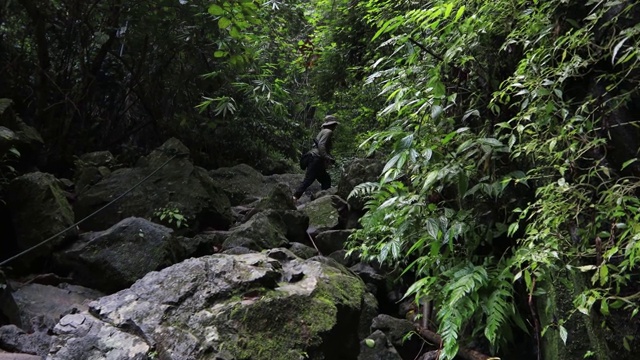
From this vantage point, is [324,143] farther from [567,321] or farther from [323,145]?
[567,321]

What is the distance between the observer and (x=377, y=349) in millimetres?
3871

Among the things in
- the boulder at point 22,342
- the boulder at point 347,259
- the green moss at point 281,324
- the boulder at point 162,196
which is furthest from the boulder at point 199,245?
the green moss at point 281,324

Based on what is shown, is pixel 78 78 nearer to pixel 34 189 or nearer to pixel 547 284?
pixel 34 189

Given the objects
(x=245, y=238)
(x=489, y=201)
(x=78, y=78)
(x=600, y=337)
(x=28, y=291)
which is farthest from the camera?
(x=78, y=78)

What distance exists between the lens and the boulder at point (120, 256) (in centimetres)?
503

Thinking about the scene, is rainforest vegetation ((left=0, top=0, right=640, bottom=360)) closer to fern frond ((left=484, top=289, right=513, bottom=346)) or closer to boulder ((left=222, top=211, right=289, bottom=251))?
fern frond ((left=484, top=289, right=513, bottom=346))

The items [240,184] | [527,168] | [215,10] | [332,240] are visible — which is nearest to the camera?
[527,168]

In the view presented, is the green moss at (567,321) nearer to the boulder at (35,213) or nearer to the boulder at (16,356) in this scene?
the boulder at (16,356)

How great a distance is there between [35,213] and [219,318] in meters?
3.83

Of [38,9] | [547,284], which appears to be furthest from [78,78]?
[547,284]

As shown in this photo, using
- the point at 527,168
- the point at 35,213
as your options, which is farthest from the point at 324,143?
the point at 527,168

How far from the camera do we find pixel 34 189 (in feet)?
19.0

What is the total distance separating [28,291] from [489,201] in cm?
→ 437

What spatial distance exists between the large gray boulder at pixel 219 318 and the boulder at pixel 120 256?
174 centimetres
